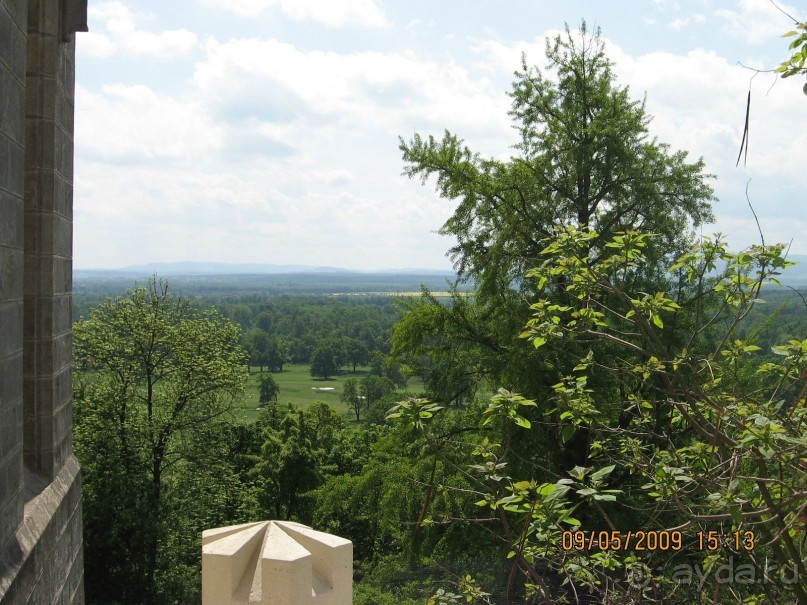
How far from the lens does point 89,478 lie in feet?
56.6

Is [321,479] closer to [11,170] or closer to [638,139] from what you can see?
[638,139]

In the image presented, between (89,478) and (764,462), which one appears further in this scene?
(89,478)

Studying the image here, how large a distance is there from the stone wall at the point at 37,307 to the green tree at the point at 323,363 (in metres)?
61.0

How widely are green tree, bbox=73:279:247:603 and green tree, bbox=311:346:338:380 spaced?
4659 cm

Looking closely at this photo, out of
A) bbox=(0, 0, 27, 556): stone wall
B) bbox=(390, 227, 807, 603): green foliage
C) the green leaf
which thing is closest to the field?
bbox=(390, 227, 807, 603): green foliage

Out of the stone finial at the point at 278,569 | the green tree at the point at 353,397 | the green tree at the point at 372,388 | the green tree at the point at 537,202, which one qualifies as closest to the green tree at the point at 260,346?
the green tree at the point at 353,397

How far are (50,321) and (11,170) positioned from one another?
4.35ft

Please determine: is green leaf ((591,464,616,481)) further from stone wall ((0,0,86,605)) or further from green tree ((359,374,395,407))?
green tree ((359,374,395,407))

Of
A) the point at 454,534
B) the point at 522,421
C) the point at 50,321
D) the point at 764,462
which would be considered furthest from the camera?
the point at 454,534

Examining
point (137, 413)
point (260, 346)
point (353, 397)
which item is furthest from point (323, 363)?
point (137, 413)

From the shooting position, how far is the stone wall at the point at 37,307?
3.65 m

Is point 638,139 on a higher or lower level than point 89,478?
higher

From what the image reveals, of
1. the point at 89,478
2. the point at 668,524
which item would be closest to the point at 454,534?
the point at 668,524

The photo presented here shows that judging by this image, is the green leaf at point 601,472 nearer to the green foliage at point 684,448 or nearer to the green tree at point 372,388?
the green foliage at point 684,448
